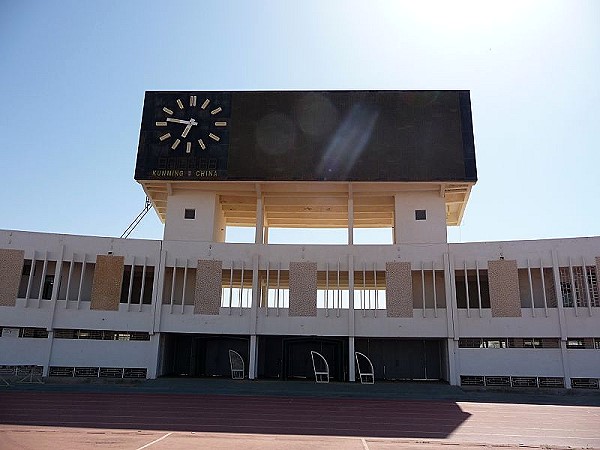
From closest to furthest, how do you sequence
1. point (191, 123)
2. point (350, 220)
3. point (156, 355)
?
1. point (156, 355)
2. point (350, 220)
3. point (191, 123)

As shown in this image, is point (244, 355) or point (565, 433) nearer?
point (565, 433)

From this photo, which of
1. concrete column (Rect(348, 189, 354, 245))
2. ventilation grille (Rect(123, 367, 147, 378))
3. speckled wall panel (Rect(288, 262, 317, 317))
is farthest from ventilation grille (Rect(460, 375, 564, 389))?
ventilation grille (Rect(123, 367, 147, 378))

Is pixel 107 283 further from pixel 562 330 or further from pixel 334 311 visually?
pixel 562 330

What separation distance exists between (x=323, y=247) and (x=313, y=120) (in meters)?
8.85

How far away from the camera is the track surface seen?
43.0 ft

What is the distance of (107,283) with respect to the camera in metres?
32.0

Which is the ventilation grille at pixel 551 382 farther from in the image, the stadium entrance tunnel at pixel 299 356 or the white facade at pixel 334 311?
the stadium entrance tunnel at pixel 299 356

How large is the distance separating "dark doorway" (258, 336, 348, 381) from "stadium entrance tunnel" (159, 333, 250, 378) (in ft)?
4.78

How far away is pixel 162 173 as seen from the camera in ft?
110

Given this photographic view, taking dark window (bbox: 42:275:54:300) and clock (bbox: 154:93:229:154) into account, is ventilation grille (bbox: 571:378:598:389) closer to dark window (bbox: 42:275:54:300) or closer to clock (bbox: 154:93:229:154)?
clock (bbox: 154:93:229:154)

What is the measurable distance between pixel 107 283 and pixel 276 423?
19.6 metres

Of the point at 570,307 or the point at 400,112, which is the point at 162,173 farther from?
the point at 570,307

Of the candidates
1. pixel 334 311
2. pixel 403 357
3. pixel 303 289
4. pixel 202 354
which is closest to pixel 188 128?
pixel 303 289

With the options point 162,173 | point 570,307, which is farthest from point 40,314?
point 570,307
